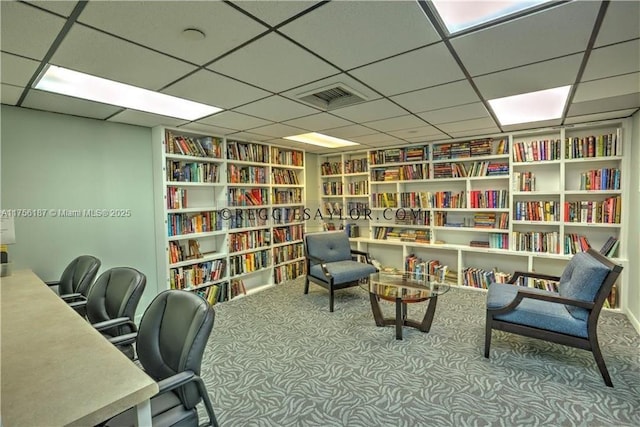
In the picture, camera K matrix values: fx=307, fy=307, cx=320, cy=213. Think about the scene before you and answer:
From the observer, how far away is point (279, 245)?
4.98 meters

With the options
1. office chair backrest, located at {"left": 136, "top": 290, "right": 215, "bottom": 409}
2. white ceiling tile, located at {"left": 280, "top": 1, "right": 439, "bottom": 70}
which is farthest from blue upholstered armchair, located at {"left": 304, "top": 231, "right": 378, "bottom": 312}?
white ceiling tile, located at {"left": 280, "top": 1, "right": 439, "bottom": 70}

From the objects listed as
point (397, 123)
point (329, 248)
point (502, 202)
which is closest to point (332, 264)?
point (329, 248)

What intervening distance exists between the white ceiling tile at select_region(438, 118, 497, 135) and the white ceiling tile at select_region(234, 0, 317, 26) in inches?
107

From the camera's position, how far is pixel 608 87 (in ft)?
7.89

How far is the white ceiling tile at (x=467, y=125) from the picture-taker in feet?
11.5

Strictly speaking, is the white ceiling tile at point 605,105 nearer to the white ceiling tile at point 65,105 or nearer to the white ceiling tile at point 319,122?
the white ceiling tile at point 319,122

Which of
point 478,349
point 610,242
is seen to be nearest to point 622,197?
A: point 610,242

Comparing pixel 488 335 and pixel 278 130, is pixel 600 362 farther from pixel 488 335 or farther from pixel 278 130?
pixel 278 130

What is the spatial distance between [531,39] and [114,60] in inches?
93.3

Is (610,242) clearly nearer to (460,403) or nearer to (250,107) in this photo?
(460,403)

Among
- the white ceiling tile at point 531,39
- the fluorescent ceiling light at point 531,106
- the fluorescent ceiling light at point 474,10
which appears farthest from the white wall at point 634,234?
the fluorescent ceiling light at point 474,10

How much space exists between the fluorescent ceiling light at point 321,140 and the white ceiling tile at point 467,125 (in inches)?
56.3

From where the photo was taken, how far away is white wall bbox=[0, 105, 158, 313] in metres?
2.73

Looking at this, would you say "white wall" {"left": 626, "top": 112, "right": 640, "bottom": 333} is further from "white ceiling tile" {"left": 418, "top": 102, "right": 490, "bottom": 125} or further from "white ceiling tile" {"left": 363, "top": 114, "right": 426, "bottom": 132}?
"white ceiling tile" {"left": 363, "top": 114, "right": 426, "bottom": 132}
